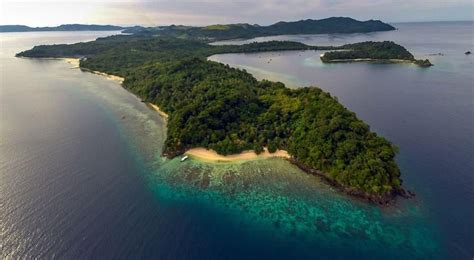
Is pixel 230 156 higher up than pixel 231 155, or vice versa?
pixel 231 155

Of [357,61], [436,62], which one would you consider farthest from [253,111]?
[436,62]

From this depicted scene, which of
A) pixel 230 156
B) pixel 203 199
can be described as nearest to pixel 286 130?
pixel 230 156

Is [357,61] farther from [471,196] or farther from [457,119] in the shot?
[471,196]

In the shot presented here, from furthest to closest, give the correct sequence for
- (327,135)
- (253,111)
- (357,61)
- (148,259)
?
1. (357,61)
2. (253,111)
3. (327,135)
4. (148,259)

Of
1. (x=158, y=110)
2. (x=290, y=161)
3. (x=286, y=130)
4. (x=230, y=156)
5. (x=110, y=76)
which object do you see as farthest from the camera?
(x=110, y=76)

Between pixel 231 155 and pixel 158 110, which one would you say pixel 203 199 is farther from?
pixel 158 110

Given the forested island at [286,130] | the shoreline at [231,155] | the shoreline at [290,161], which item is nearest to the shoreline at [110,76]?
the forested island at [286,130]

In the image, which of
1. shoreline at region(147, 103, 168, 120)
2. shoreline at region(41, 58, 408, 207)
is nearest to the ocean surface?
shoreline at region(41, 58, 408, 207)

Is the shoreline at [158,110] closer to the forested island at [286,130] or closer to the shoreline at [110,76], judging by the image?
the forested island at [286,130]
